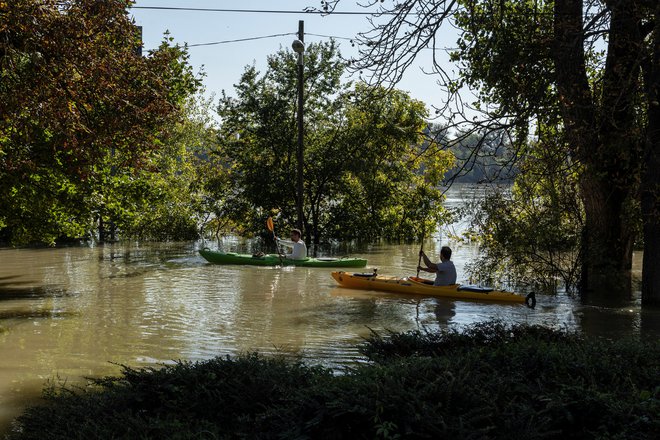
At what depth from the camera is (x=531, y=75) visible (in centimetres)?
962

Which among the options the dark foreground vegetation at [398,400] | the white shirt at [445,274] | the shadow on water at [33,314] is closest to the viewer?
the dark foreground vegetation at [398,400]

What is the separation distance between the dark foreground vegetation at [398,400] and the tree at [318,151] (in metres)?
22.3

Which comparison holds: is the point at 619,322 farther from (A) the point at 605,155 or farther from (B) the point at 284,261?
(B) the point at 284,261

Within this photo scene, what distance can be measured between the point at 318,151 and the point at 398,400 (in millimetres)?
24734

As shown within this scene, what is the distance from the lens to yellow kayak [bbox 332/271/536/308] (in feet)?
48.0

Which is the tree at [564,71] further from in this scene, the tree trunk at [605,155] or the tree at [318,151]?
the tree at [318,151]

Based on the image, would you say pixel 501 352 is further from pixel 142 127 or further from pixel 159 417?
pixel 142 127

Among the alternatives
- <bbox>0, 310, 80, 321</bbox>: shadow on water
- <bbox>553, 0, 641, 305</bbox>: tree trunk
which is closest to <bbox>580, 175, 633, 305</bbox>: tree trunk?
<bbox>553, 0, 641, 305</bbox>: tree trunk

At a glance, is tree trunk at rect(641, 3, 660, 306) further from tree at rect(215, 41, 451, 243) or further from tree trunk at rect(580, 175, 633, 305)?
tree at rect(215, 41, 451, 243)

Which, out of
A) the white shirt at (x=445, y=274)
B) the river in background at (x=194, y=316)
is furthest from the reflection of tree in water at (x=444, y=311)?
the white shirt at (x=445, y=274)

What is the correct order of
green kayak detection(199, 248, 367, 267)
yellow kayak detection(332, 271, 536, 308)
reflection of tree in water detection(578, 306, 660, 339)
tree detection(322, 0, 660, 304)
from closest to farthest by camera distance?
tree detection(322, 0, 660, 304), reflection of tree in water detection(578, 306, 660, 339), yellow kayak detection(332, 271, 536, 308), green kayak detection(199, 248, 367, 267)

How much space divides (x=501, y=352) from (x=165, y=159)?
28.5 meters

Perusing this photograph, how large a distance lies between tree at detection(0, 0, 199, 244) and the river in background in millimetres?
2074

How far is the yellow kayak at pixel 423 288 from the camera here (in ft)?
48.0
